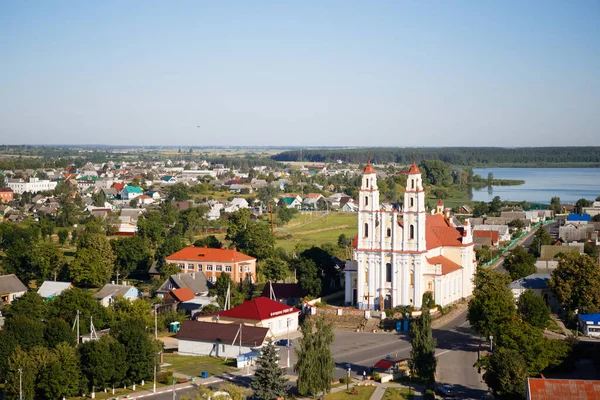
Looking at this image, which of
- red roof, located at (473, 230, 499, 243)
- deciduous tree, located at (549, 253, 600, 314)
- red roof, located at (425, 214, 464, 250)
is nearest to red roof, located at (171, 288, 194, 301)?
red roof, located at (425, 214, 464, 250)

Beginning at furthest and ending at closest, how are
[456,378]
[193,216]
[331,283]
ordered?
[193,216] < [331,283] < [456,378]

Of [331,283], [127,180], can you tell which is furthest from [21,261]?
[127,180]

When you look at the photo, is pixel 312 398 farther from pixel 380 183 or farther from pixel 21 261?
pixel 380 183

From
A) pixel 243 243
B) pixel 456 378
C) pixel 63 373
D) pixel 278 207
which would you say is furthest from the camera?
pixel 278 207

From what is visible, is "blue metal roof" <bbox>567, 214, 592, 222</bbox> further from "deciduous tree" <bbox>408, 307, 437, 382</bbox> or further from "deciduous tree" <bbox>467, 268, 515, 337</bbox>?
"deciduous tree" <bbox>408, 307, 437, 382</bbox>

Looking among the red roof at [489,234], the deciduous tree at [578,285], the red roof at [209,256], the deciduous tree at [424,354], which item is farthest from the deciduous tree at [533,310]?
the red roof at [489,234]

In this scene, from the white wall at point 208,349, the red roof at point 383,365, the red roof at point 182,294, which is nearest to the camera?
the red roof at point 383,365

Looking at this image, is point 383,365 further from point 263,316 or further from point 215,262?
point 215,262

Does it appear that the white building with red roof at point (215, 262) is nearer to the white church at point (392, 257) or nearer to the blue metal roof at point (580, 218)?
the white church at point (392, 257)
